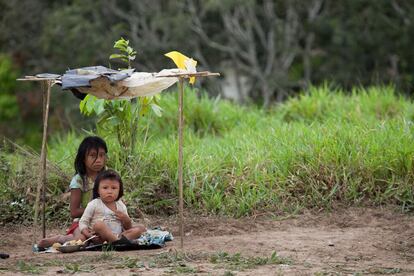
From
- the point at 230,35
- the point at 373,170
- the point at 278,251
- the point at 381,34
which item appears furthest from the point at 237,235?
the point at 230,35

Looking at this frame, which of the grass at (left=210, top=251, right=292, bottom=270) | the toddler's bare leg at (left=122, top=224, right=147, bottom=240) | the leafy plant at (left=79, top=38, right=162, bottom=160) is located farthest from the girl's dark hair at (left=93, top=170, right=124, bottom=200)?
the leafy plant at (left=79, top=38, right=162, bottom=160)

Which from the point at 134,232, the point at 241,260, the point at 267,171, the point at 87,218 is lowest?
the point at 241,260

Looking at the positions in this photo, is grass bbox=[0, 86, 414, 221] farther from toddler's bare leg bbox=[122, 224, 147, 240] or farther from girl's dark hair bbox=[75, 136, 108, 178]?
toddler's bare leg bbox=[122, 224, 147, 240]

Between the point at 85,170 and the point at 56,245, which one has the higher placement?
the point at 85,170

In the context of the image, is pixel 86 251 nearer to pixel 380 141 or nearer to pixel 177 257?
pixel 177 257

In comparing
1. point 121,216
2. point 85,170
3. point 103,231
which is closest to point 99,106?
point 85,170

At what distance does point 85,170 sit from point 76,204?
28 cm

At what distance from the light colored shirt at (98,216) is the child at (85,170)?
0.88 feet

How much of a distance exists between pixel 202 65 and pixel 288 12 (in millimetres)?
2876

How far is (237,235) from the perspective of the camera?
823cm

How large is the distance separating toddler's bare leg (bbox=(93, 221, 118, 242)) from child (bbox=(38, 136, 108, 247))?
0.47 m

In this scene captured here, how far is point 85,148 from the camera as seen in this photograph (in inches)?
315

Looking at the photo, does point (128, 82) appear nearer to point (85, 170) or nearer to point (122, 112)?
point (85, 170)

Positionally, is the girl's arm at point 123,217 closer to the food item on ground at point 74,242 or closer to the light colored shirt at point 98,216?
the light colored shirt at point 98,216
